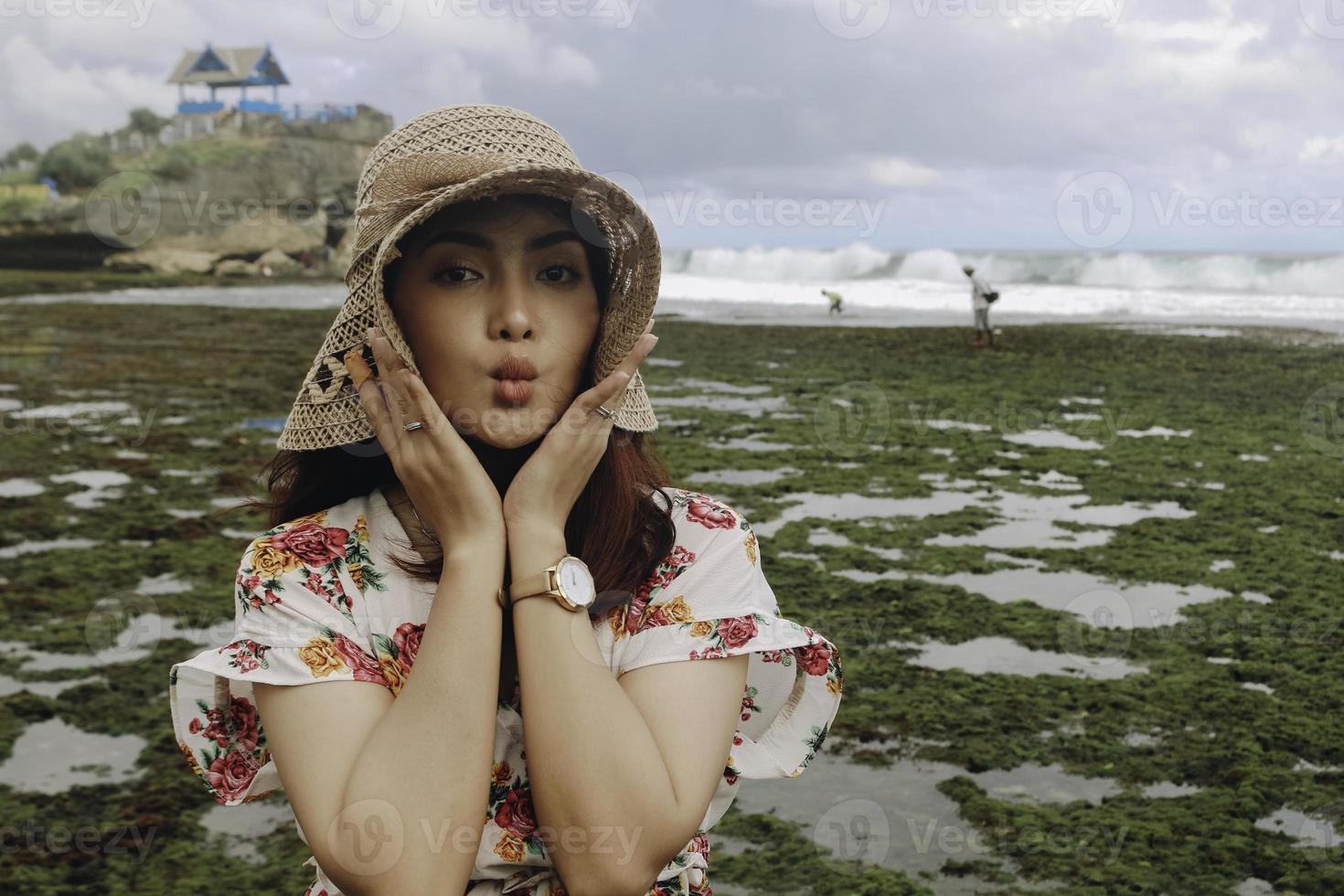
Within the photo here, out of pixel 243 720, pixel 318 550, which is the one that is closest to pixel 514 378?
pixel 318 550

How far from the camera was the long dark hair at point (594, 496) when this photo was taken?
6.90 ft

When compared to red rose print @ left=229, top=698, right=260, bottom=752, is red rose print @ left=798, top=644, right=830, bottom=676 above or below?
above

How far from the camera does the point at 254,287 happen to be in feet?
134

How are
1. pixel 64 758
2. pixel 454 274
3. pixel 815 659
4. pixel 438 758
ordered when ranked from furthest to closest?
pixel 64 758
pixel 815 659
pixel 454 274
pixel 438 758

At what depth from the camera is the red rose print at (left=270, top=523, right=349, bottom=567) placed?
203 centimetres

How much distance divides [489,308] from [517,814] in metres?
0.89

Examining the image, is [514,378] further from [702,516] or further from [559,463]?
[702,516]

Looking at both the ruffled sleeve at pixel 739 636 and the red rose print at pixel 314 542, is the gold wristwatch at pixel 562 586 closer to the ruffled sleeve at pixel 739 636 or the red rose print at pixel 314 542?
the ruffled sleeve at pixel 739 636

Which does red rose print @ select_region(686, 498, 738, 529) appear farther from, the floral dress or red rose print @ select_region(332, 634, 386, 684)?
red rose print @ select_region(332, 634, 386, 684)

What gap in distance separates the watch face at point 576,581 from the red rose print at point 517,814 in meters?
0.37

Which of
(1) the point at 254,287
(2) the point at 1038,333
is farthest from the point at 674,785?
(1) the point at 254,287

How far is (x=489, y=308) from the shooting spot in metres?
1.96

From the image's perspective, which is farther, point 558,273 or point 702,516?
point 702,516

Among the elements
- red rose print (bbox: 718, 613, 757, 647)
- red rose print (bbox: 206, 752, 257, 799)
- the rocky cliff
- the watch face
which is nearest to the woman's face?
the watch face
